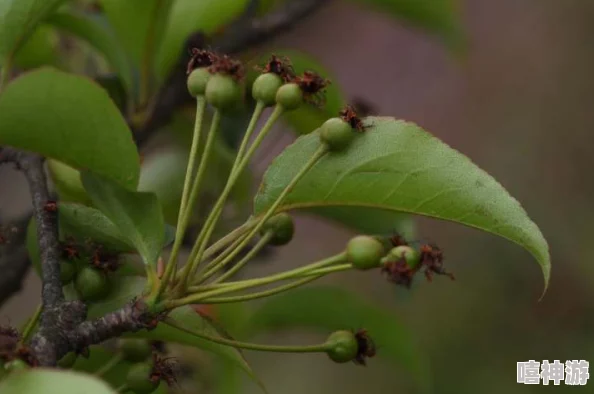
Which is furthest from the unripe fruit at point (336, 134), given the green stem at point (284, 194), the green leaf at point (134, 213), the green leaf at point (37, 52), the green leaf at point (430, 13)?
the green leaf at point (430, 13)

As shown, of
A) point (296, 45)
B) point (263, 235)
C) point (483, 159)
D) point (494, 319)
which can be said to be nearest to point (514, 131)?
point (483, 159)

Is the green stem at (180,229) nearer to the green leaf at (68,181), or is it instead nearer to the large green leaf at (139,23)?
the green leaf at (68,181)

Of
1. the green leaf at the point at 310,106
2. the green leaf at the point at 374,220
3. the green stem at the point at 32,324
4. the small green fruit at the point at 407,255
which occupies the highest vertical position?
the green leaf at the point at 310,106

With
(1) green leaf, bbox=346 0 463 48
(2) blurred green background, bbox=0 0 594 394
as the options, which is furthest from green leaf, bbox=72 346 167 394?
(2) blurred green background, bbox=0 0 594 394

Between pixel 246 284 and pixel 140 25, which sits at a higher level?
pixel 140 25

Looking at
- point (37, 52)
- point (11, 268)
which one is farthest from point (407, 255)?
point (37, 52)

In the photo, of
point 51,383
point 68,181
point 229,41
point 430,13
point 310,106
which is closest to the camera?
point 51,383

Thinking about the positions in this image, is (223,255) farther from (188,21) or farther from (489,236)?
(489,236)
